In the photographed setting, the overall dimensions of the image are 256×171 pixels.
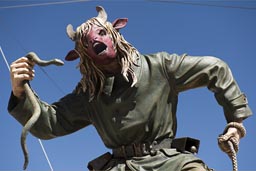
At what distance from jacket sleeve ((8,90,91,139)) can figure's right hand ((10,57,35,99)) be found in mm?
101

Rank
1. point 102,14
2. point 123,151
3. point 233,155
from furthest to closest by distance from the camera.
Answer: point 102,14 < point 123,151 < point 233,155

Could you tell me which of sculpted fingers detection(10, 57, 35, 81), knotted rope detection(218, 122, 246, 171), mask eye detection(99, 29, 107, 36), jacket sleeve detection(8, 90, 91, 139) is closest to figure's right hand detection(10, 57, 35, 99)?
sculpted fingers detection(10, 57, 35, 81)

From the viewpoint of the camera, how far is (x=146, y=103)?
2562 millimetres

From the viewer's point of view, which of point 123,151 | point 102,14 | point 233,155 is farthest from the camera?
point 102,14

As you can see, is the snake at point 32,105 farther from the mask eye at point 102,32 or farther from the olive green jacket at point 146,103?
the mask eye at point 102,32

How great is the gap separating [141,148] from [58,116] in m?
0.44

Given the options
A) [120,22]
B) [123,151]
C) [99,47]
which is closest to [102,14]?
[120,22]

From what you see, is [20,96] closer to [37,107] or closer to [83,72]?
[37,107]

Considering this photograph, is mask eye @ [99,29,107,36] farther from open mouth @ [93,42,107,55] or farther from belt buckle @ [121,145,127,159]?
belt buckle @ [121,145,127,159]

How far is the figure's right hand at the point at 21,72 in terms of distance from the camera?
2559 mm

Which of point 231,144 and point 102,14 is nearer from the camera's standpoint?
point 231,144

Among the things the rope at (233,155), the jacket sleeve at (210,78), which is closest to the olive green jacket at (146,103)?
the jacket sleeve at (210,78)

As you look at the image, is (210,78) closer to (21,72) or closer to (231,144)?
(231,144)

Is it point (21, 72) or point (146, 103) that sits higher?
point (21, 72)
